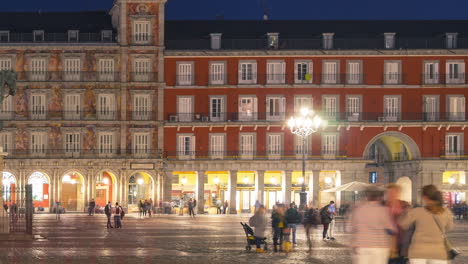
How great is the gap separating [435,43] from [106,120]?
27.8 m

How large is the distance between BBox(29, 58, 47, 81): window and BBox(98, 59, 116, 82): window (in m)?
4.45

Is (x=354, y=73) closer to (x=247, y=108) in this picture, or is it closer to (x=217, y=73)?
(x=247, y=108)

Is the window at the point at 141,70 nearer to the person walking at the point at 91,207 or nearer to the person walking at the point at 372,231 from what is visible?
the person walking at the point at 91,207

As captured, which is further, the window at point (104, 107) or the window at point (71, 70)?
the window at point (104, 107)

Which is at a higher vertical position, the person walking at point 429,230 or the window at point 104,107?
the window at point 104,107

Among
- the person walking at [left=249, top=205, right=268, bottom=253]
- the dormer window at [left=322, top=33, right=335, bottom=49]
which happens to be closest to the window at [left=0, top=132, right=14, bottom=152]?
the dormer window at [left=322, top=33, right=335, bottom=49]

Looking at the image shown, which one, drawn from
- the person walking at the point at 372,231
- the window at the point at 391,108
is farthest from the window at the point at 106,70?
the person walking at the point at 372,231

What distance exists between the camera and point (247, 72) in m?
81.4

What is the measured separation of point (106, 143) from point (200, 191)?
8665 millimetres

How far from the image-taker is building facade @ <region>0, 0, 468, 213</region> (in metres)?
80.8

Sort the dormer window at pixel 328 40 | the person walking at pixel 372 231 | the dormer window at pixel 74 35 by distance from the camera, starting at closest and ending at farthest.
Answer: the person walking at pixel 372 231
the dormer window at pixel 328 40
the dormer window at pixel 74 35

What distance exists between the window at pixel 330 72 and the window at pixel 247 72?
5689 millimetres

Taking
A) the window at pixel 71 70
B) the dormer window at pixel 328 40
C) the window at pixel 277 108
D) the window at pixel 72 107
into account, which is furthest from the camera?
the dormer window at pixel 328 40

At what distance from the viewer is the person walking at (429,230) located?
48.0ft
